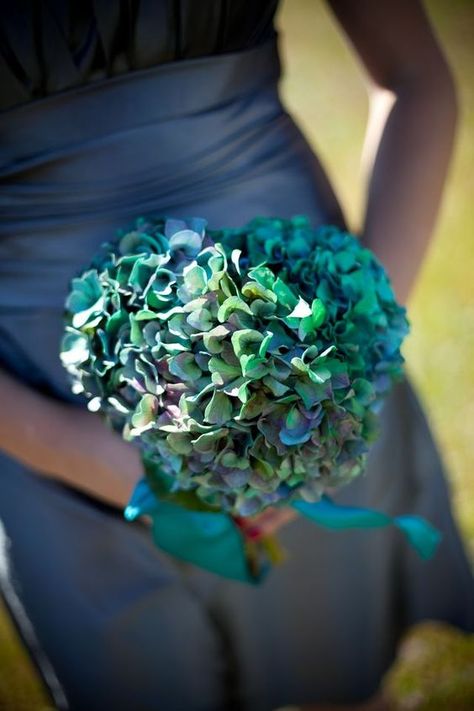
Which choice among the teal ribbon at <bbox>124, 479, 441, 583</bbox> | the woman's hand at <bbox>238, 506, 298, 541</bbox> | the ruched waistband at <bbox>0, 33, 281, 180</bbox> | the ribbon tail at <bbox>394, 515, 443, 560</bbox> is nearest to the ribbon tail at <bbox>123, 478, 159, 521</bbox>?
the teal ribbon at <bbox>124, 479, 441, 583</bbox>

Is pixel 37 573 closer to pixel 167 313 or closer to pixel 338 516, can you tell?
pixel 338 516

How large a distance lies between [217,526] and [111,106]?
715 mm

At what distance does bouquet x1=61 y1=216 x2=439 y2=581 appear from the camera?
3.48 ft

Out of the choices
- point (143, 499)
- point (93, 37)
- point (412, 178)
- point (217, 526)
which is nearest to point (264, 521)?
point (217, 526)

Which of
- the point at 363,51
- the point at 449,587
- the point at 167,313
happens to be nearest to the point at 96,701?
the point at 449,587

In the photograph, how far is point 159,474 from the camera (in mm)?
1363

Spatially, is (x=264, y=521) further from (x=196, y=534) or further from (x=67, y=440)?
(x=67, y=440)

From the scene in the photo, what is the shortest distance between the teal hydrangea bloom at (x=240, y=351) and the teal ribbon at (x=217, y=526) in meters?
0.09

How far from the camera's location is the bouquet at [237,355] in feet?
3.48

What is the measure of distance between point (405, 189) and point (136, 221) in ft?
1.81

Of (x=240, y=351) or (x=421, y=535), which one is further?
(x=421, y=535)

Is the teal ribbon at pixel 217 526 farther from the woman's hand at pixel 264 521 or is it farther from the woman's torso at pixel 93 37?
the woman's torso at pixel 93 37

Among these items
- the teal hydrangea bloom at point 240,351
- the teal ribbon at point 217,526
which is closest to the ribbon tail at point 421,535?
the teal ribbon at point 217,526

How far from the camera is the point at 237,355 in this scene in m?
1.04
